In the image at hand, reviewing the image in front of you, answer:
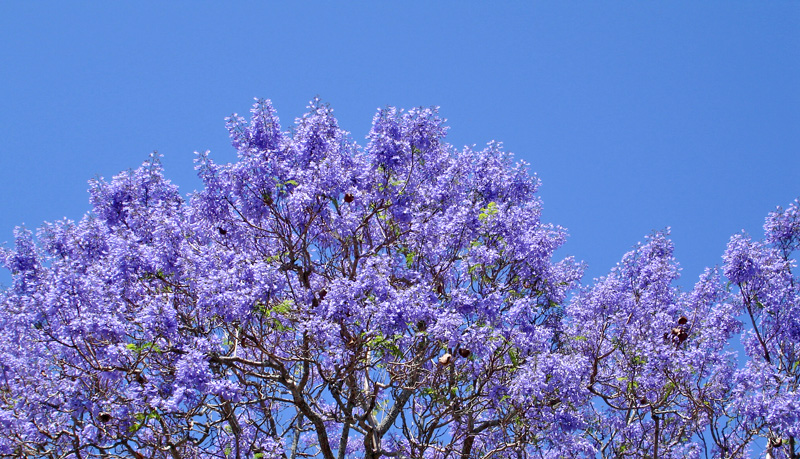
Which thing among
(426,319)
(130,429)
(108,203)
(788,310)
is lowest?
(130,429)

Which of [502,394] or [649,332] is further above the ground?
[649,332]

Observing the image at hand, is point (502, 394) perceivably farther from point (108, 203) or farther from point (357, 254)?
point (108, 203)

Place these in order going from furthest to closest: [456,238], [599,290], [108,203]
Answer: [599,290], [108,203], [456,238]

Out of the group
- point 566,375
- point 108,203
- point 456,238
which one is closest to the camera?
point 566,375

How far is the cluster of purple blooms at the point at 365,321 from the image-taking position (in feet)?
26.5

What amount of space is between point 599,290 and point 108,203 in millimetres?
7986

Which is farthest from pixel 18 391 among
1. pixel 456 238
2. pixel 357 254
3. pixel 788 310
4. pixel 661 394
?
pixel 788 310

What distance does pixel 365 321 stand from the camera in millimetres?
8141

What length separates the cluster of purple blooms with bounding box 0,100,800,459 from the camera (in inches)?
317

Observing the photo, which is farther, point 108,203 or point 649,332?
point 649,332

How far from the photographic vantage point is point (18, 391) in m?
9.28

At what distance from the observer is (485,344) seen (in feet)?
26.8

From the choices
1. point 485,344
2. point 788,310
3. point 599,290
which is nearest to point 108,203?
point 485,344

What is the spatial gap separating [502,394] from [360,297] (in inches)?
91.3
